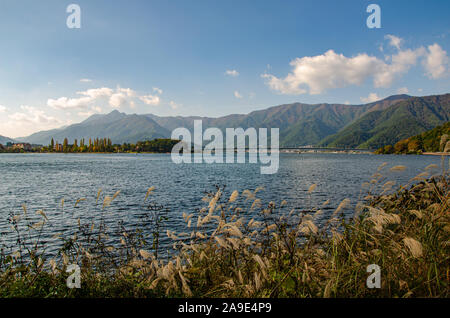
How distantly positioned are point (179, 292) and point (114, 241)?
10.9m

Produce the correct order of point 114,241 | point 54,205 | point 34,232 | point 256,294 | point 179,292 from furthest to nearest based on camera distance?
point 54,205 < point 34,232 < point 114,241 < point 179,292 < point 256,294

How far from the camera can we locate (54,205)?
961 inches

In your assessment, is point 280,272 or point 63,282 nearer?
point 280,272

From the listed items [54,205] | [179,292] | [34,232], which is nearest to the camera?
[179,292]

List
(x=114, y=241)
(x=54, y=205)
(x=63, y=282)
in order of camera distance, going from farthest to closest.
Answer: (x=54, y=205)
(x=114, y=241)
(x=63, y=282)

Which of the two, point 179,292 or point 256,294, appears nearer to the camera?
point 256,294

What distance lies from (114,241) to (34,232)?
5.90m

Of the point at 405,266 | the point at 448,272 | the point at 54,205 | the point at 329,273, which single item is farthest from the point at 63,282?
the point at 54,205

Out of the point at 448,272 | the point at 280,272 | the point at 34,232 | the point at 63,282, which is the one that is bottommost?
the point at 34,232

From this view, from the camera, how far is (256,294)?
4.55 m
